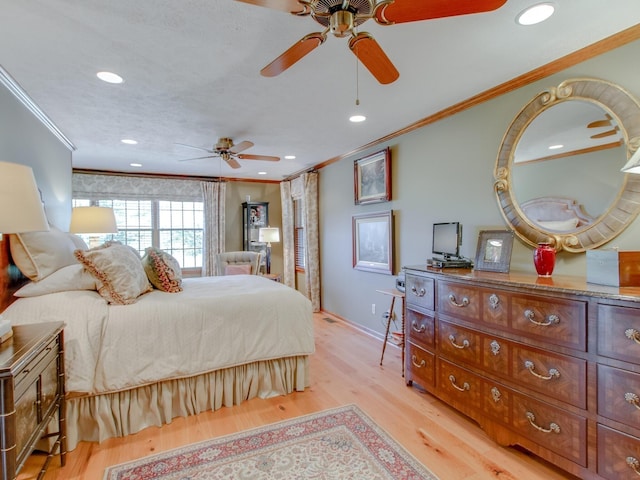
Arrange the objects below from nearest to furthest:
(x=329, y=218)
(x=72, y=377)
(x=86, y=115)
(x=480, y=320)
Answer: (x=72, y=377) < (x=480, y=320) < (x=86, y=115) < (x=329, y=218)

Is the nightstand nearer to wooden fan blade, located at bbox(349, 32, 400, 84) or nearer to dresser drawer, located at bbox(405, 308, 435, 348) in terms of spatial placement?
wooden fan blade, located at bbox(349, 32, 400, 84)

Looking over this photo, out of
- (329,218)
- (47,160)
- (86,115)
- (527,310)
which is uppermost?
(86,115)

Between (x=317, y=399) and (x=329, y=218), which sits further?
(x=329, y=218)

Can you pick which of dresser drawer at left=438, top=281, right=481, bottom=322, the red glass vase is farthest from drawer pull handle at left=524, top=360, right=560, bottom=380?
the red glass vase

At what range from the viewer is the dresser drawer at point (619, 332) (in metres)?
1.44

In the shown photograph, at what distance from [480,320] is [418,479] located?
0.98 metres

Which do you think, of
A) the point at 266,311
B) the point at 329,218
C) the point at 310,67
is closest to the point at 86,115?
the point at 310,67

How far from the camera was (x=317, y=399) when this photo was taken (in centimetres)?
263

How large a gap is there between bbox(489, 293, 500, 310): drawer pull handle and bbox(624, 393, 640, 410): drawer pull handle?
26.7 inches

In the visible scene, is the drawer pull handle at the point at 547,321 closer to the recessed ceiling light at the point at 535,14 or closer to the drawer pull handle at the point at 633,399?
the drawer pull handle at the point at 633,399

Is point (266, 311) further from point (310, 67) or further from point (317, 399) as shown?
point (310, 67)

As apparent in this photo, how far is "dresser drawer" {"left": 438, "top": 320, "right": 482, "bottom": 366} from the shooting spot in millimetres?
2145

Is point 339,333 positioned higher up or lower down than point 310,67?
lower down

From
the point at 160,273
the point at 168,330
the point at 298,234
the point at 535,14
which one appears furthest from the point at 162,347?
the point at 298,234
